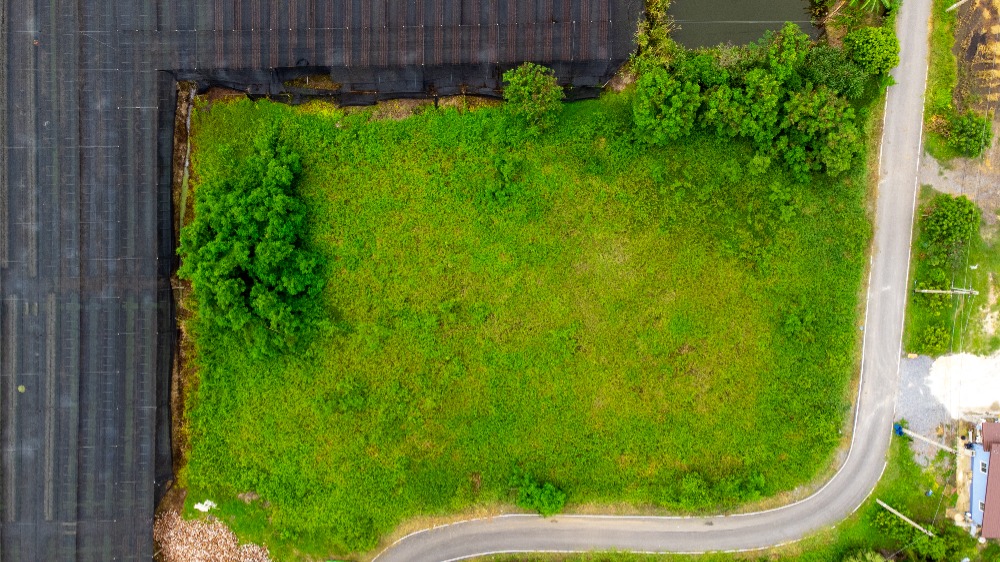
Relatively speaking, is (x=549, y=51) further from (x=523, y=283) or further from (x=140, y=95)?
(x=140, y=95)

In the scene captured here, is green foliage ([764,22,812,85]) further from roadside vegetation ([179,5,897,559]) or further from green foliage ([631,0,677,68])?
green foliage ([631,0,677,68])

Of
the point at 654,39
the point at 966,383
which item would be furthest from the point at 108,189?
the point at 966,383

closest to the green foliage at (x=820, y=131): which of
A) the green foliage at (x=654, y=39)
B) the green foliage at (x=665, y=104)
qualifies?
the green foliage at (x=665, y=104)

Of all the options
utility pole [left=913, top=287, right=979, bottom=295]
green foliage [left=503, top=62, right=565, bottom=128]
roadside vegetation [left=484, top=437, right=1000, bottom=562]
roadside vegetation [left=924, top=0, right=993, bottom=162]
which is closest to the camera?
green foliage [left=503, top=62, right=565, bottom=128]

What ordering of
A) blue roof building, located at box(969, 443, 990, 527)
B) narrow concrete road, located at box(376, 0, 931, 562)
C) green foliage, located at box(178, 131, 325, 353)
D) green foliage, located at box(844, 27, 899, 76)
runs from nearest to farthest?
green foliage, located at box(178, 131, 325, 353) < green foliage, located at box(844, 27, 899, 76) < blue roof building, located at box(969, 443, 990, 527) < narrow concrete road, located at box(376, 0, 931, 562)

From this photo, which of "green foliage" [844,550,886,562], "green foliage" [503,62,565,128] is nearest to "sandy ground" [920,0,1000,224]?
"green foliage" [844,550,886,562]

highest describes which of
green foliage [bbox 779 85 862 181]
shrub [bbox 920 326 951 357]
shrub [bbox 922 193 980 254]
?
green foliage [bbox 779 85 862 181]

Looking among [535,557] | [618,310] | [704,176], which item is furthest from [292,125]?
[535,557]

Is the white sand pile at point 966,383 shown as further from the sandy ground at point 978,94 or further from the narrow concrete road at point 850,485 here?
→ the sandy ground at point 978,94
